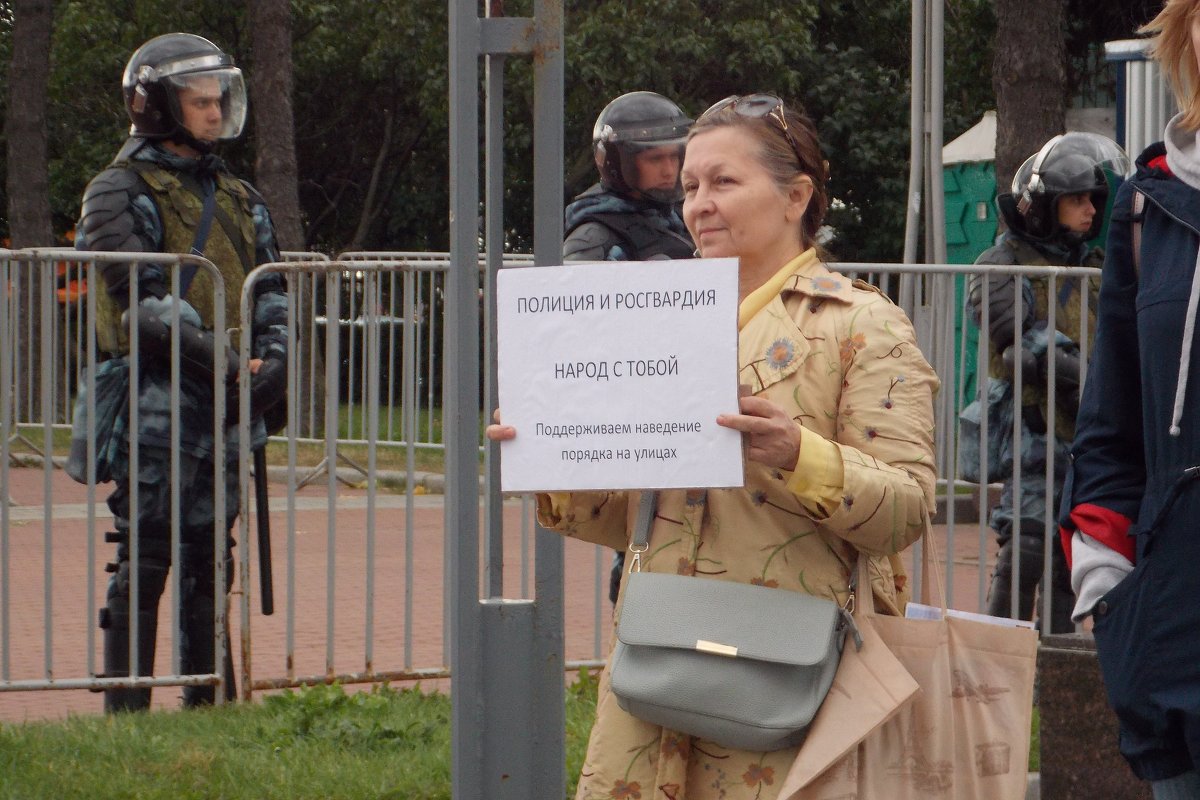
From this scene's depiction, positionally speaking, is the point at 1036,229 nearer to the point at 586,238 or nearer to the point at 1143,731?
the point at 586,238

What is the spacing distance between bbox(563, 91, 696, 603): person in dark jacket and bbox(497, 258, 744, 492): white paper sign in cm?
320

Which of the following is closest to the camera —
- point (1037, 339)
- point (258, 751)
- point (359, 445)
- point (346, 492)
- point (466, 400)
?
point (466, 400)

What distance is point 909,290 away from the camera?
686cm

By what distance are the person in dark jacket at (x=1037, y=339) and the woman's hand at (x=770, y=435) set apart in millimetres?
3804

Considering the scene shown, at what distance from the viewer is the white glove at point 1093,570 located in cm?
243

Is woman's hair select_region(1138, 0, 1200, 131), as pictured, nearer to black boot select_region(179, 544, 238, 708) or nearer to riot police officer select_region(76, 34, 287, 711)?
riot police officer select_region(76, 34, 287, 711)

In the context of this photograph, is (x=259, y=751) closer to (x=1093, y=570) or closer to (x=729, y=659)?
(x=729, y=659)

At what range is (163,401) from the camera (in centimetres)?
573

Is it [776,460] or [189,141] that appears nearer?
[776,460]

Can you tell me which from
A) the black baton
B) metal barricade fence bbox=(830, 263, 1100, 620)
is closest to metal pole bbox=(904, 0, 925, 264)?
metal barricade fence bbox=(830, 263, 1100, 620)

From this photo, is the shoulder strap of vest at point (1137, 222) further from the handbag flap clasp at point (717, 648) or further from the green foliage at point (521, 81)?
the green foliage at point (521, 81)

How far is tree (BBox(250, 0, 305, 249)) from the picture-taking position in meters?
16.8

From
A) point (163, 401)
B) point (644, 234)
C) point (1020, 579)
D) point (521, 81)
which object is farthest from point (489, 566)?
point (521, 81)

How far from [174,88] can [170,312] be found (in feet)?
2.28
